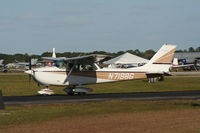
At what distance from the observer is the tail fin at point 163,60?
33.2m

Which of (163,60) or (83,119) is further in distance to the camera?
(163,60)

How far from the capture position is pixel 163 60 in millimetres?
33250

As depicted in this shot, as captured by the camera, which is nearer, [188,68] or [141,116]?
[141,116]

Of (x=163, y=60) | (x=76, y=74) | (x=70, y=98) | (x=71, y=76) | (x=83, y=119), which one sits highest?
(x=163, y=60)

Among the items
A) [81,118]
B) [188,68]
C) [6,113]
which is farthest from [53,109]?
[188,68]

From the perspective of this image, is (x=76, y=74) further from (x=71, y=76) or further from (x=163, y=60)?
(x=163, y=60)

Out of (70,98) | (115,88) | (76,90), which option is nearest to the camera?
(70,98)

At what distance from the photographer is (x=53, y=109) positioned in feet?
66.4

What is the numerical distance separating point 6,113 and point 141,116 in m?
5.90

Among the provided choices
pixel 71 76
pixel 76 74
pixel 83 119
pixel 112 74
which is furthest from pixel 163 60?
pixel 83 119

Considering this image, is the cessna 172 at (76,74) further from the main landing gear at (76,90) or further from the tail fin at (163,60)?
the tail fin at (163,60)


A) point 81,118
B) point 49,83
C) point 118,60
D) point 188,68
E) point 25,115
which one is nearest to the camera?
point 81,118

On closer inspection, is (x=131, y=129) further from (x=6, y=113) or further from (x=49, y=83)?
(x=49, y=83)

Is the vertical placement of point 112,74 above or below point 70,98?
above
